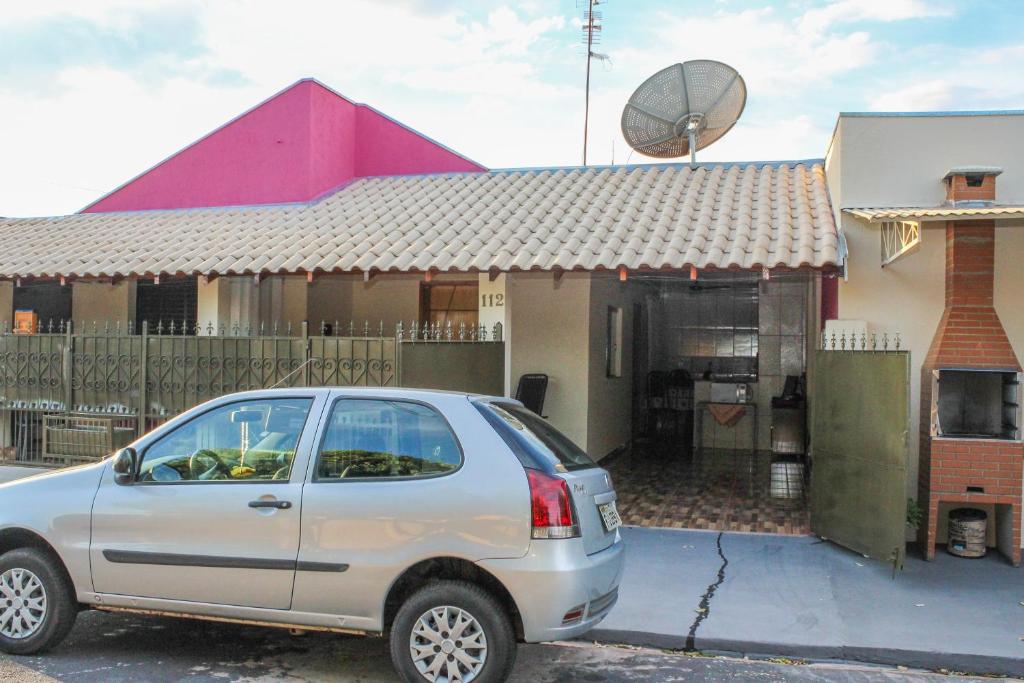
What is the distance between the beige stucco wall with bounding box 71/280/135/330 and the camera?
13383mm

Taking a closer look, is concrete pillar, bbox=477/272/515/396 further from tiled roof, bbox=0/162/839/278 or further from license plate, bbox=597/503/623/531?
license plate, bbox=597/503/623/531

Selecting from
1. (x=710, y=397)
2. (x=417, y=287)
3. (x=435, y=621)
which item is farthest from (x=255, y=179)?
(x=435, y=621)

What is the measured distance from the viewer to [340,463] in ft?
15.4

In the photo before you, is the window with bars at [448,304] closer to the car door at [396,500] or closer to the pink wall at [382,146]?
the pink wall at [382,146]

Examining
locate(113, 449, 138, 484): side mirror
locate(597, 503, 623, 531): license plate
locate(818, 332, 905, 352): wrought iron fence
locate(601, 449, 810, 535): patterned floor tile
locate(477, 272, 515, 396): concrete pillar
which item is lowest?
locate(601, 449, 810, 535): patterned floor tile

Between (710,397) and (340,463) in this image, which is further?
(710,397)

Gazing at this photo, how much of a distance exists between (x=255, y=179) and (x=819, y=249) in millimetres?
8586

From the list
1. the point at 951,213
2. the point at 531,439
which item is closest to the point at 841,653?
the point at 531,439

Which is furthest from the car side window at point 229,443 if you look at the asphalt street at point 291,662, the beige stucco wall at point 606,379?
the beige stucco wall at point 606,379

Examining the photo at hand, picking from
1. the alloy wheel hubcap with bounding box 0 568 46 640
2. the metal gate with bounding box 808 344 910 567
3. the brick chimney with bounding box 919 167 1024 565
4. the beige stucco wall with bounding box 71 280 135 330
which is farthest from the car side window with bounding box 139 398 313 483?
the beige stucco wall with bounding box 71 280 135 330

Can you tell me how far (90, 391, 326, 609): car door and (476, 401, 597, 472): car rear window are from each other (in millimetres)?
973

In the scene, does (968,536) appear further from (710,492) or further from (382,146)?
(382,146)

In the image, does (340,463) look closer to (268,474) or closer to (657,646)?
(268,474)

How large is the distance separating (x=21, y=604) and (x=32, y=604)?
0.07 meters
